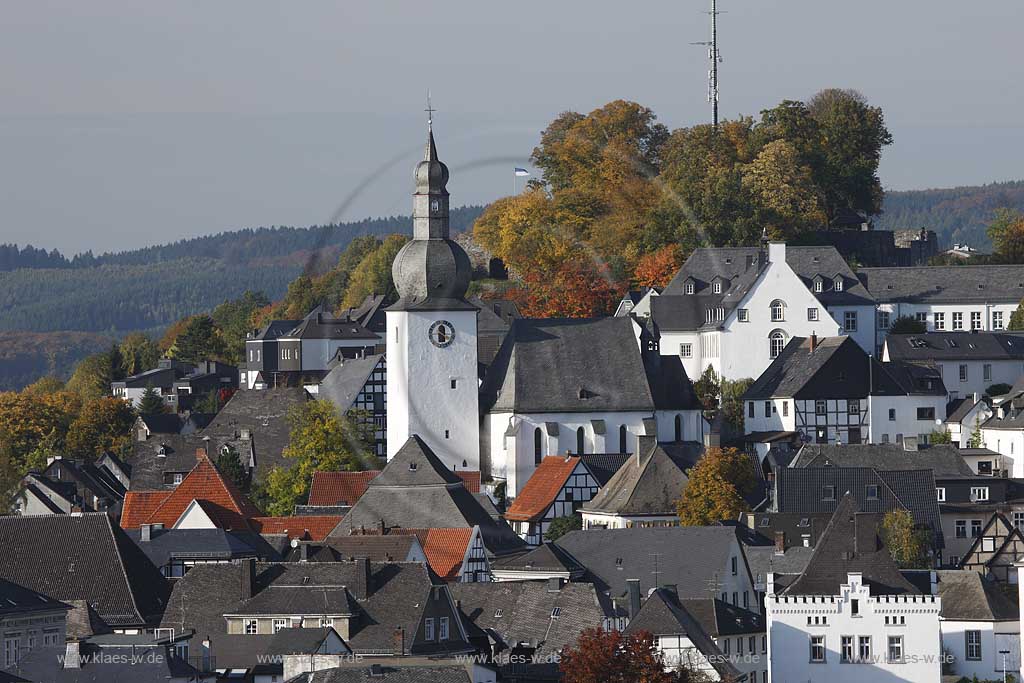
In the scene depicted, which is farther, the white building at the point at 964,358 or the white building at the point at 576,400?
the white building at the point at 964,358

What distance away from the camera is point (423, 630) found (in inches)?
2472

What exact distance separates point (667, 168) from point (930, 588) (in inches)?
1850

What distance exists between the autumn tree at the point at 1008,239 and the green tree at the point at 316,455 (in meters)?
30.1

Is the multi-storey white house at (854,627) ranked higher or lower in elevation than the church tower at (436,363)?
lower

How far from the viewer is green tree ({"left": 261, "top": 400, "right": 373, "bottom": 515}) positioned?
93.4 m

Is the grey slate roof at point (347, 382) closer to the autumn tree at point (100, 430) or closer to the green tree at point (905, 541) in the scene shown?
the autumn tree at point (100, 430)

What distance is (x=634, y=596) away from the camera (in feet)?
220

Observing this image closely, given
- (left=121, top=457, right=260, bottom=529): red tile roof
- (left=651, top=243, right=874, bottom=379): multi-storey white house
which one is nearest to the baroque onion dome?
(left=121, top=457, right=260, bottom=529): red tile roof

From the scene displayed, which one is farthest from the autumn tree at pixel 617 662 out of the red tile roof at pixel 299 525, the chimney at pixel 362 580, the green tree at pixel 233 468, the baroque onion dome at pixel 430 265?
the green tree at pixel 233 468

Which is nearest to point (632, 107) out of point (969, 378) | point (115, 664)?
point (969, 378)

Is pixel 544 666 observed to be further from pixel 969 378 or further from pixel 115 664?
pixel 969 378

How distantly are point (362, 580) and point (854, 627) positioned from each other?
41.3 ft

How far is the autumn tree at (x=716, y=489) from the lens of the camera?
80938 mm

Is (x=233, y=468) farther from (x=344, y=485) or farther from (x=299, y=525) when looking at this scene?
(x=299, y=525)
